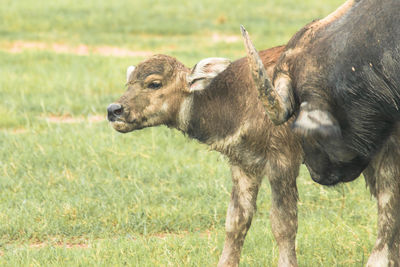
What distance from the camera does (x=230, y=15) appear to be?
22391 millimetres

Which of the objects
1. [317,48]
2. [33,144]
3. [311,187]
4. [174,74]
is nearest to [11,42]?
[33,144]

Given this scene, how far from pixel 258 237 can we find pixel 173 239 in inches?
30.9

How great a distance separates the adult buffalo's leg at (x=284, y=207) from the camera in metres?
5.97

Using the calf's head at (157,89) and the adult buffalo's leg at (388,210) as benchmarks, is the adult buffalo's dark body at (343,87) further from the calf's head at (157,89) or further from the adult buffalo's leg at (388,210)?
the calf's head at (157,89)

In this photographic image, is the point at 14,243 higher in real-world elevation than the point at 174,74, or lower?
lower

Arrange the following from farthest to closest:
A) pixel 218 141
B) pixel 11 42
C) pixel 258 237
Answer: pixel 11 42, pixel 258 237, pixel 218 141

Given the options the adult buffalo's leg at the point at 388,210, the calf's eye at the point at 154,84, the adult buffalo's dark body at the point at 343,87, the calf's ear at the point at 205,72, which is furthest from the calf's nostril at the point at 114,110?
the adult buffalo's leg at the point at 388,210

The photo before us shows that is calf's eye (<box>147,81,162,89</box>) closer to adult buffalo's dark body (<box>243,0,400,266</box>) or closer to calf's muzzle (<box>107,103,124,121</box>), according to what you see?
calf's muzzle (<box>107,103,124,121</box>)

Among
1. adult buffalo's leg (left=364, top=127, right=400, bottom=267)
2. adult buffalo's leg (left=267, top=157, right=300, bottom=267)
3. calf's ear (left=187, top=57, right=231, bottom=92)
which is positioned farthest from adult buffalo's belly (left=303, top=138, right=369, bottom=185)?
calf's ear (left=187, top=57, right=231, bottom=92)

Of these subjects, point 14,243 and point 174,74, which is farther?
point 14,243

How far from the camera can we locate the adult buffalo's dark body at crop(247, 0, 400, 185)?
189 inches

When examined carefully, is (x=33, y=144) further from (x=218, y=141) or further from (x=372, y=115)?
(x=372, y=115)

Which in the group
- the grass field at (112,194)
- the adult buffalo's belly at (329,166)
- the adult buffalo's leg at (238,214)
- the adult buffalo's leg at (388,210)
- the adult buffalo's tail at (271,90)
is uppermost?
the adult buffalo's tail at (271,90)

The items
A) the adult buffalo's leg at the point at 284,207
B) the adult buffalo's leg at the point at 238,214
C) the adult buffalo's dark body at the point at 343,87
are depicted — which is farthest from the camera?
the adult buffalo's leg at the point at 238,214
